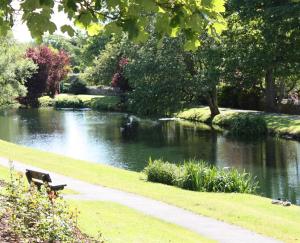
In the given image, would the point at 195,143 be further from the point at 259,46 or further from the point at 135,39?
the point at 135,39

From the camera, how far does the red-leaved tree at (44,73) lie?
75.6 m

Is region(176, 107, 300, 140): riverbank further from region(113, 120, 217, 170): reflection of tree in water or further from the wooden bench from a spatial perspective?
the wooden bench

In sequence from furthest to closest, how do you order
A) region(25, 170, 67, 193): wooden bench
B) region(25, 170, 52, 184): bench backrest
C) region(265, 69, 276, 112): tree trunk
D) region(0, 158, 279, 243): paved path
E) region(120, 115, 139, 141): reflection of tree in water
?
region(265, 69, 276, 112): tree trunk
region(120, 115, 139, 141): reflection of tree in water
region(25, 170, 67, 193): wooden bench
region(25, 170, 52, 184): bench backrest
region(0, 158, 279, 243): paved path

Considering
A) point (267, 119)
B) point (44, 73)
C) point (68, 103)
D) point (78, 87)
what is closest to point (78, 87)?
point (78, 87)

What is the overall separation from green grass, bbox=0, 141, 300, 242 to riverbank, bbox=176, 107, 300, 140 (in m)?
18.4

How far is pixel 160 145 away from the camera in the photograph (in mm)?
35594

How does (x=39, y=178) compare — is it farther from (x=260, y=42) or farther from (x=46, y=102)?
(x=46, y=102)

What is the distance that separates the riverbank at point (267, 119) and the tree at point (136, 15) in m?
31.4

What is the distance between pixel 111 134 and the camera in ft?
138

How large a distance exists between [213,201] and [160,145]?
67.0 feet

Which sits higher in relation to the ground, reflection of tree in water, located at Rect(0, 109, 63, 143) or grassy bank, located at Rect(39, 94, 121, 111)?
grassy bank, located at Rect(39, 94, 121, 111)

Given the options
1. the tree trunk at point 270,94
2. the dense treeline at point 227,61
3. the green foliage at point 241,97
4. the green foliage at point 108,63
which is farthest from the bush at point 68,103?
the tree trunk at point 270,94

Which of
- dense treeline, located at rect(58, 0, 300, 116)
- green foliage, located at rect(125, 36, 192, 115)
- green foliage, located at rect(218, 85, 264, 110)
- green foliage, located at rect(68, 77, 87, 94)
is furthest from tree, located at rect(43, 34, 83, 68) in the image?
green foliage, located at rect(125, 36, 192, 115)

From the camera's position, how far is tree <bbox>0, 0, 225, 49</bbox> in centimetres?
527
